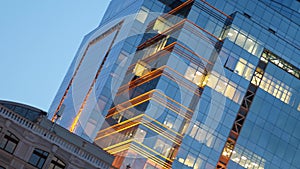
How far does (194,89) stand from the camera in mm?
116500

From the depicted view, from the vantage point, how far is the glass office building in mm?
112562

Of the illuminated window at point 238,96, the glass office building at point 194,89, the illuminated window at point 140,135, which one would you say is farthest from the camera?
the illuminated window at point 238,96

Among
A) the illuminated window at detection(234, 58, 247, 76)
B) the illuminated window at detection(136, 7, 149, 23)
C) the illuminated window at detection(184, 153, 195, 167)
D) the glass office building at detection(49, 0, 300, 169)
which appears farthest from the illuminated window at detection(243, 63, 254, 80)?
the illuminated window at detection(136, 7, 149, 23)

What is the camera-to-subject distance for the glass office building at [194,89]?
369 ft

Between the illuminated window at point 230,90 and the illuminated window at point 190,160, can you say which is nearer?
the illuminated window at point 190,160

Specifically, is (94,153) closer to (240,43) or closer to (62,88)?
(240,43)

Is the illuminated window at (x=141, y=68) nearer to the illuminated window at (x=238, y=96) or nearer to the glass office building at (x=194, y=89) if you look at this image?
the glass office building at (x=194, y=89)

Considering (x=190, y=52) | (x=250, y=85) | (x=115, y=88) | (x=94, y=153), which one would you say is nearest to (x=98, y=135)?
(x=115, y=88)

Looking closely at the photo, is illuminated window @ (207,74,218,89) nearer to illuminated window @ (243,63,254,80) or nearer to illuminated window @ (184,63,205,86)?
illuminated window @ (184,63,205,86)

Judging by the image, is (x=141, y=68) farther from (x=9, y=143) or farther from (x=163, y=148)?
(x=9, y=143)

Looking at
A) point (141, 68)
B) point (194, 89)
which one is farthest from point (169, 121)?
point (141, 68)

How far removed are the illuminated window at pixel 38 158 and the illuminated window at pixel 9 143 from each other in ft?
7.31

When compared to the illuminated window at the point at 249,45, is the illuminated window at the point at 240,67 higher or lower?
lower

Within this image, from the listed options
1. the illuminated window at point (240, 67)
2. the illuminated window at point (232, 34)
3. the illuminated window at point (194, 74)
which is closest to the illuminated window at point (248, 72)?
the illuminated window at point (240, 67)
